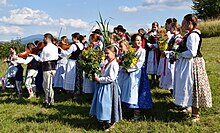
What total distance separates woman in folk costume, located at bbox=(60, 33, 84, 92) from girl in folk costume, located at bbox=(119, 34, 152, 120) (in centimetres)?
220

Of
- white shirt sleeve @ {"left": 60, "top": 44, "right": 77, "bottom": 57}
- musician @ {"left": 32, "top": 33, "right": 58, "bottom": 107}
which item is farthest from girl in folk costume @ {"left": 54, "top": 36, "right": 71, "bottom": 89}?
musician @ {"left": 32, "top": 33, "right": 58, "bottom": 107}

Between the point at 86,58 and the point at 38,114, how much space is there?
2.27m

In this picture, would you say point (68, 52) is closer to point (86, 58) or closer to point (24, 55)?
point (24, 55)

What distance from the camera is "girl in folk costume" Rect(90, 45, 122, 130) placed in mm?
5359

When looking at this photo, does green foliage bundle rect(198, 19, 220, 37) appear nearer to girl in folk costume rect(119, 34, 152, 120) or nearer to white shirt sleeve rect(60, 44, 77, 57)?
white shirt sleeve rect(60, 44, 77, 57)

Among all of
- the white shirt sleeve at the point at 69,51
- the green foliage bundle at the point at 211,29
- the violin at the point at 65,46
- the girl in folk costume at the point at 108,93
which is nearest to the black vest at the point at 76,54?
the white shirt sleeve at the point at 69,51

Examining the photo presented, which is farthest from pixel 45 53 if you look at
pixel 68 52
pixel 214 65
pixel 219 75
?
pixel 214 65

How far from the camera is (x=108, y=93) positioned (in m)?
5.40

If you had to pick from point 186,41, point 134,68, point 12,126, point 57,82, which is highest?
point 186,41

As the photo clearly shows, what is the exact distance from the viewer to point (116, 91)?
5.52 m

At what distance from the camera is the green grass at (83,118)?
5562 millimetres

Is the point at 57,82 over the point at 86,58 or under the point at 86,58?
under

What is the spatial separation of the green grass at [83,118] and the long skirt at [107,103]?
34cm

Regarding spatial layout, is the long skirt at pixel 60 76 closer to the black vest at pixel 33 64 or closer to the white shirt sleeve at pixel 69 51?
the black vest at pixel 33 64
